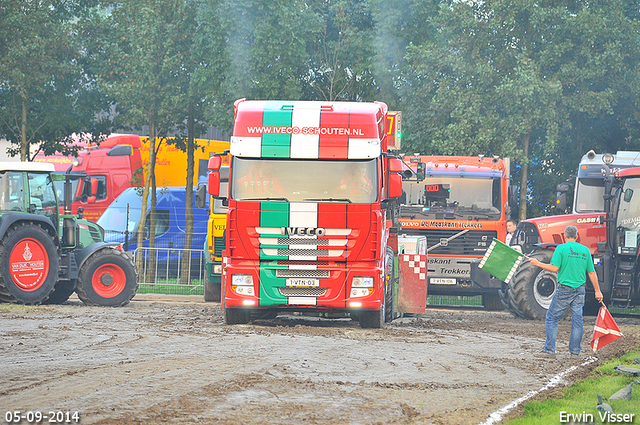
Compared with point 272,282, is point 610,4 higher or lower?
higher

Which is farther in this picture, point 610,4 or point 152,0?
point 152,0

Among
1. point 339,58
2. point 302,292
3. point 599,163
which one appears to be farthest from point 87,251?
point 599,163

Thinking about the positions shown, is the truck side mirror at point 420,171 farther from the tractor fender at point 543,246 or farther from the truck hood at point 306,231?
the truck hood at point 306,231

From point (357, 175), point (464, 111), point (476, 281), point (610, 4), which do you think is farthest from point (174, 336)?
point (610, 4)

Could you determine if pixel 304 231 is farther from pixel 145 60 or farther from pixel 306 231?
pixel 145 60

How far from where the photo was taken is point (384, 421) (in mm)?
7246

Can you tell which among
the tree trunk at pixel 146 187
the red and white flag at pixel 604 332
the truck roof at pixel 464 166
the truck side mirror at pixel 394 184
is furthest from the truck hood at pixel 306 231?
the tree trunk at pixel 146 187

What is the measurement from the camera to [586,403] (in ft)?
27.6

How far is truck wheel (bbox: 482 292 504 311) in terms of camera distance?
21547 millimetres

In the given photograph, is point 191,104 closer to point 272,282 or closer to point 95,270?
point 95,270

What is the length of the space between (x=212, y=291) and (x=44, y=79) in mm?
9832

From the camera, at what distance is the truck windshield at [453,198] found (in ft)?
66.2

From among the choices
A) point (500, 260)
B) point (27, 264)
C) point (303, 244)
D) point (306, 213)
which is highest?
point (306, 213)

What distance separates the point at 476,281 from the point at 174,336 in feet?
29.3
